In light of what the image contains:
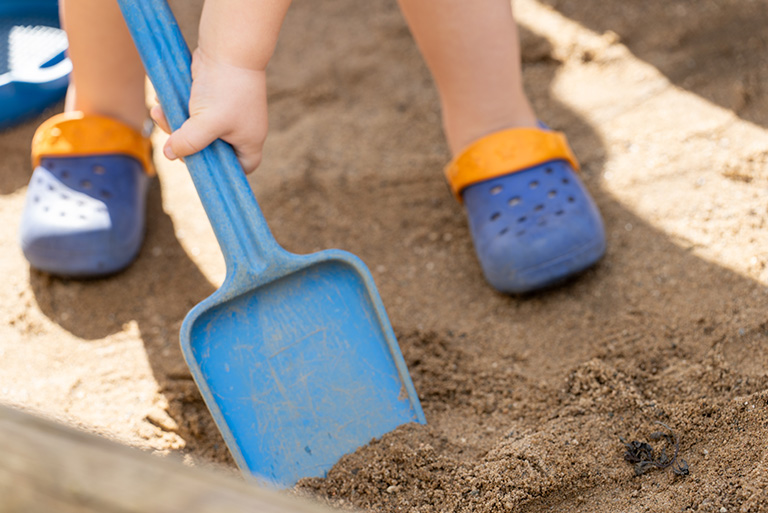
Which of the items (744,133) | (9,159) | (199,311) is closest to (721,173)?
(744,133)

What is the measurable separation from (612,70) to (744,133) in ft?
1.16

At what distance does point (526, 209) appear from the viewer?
3.76ft

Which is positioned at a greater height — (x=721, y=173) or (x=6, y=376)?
(x=6, y=376)

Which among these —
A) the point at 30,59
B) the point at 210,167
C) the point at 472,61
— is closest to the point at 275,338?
the point at 210,167

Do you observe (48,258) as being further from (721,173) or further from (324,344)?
(721,173)

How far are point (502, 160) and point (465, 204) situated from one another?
0.11 m

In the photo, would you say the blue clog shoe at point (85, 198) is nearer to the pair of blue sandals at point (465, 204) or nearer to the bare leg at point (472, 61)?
the pair of blue sandals at point (465, 204)

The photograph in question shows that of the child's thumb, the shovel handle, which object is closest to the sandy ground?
the shovel handle

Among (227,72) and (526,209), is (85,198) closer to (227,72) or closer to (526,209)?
(227,72)

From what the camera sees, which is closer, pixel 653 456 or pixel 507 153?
pixel 653 456

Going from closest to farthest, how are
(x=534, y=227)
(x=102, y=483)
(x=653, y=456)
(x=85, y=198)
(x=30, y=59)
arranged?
(x=102, y=483) < (x=653, y=456) < (x=534, y=227) < (x=85, y=198) < (x=30, y=59)

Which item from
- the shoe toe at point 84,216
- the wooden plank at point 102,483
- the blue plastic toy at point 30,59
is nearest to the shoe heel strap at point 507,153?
the shoe toe at point 84,216

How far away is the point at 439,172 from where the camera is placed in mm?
1395

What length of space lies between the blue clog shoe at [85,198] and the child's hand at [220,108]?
0.37 metres
